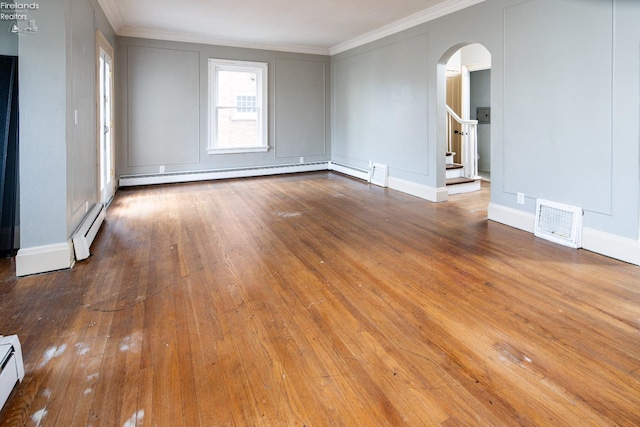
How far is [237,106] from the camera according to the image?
7.55m

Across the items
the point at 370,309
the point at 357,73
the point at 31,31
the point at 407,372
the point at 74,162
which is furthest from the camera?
the point at 357,73

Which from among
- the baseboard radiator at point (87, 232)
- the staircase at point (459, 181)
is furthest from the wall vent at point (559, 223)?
the baseboard radiator at point (87, 232)

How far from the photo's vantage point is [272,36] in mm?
6840

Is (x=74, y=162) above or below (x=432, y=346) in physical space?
above

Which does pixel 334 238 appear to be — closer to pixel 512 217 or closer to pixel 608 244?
pixel 512 217

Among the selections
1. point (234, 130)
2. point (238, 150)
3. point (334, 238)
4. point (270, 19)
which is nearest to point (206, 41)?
point (234, 130)

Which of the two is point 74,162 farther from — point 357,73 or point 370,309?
point 357,73

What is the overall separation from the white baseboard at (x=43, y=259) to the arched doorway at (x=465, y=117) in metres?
4.54

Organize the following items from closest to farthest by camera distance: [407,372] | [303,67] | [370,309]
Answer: [407,372], [370,309], [303,67]

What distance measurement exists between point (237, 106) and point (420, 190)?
4045 mm

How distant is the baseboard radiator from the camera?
10.4ft

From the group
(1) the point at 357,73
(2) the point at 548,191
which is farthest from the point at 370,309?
(1) the point at 357,73

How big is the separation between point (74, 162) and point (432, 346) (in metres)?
3.19

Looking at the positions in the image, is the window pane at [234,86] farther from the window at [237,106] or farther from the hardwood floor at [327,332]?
the hardwood floor at [327,332]
